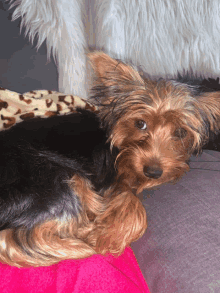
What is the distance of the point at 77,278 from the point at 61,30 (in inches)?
72.3

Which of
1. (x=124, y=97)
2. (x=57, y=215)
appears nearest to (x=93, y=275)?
(x=57, y=215)

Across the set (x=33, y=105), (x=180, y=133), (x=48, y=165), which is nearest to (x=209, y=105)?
(x=180, y=133)

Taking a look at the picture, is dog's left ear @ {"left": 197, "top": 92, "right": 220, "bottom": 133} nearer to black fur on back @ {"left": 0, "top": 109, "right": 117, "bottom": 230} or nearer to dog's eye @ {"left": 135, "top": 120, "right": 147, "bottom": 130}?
dog's eye @ {"left": 135, "top": 120, "right": 147, "bottom": 130}

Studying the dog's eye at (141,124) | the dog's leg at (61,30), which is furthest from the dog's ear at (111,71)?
the dog's leg at (61,30)

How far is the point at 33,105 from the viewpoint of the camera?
6.86 feet

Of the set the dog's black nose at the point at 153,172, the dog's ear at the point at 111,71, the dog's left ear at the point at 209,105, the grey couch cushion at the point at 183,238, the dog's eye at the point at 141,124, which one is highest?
the dog's ear at the point at 111,71

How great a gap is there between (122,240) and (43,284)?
496mm

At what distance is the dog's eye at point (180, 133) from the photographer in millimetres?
1796

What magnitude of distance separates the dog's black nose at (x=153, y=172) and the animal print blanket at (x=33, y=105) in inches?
31.5

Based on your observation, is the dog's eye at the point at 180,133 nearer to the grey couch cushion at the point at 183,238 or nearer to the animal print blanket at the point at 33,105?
the grey couch cushion at the point at 183,238

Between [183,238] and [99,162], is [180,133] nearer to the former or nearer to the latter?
[99,162]

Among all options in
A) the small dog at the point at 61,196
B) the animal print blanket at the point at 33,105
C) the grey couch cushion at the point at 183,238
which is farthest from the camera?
the animal print blanket at the point at 33,105

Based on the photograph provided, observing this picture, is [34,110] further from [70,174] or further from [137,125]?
[137,125]

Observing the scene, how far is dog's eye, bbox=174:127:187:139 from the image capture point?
1.80 m
